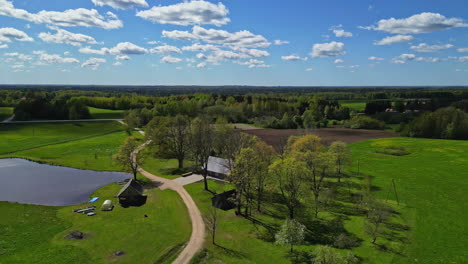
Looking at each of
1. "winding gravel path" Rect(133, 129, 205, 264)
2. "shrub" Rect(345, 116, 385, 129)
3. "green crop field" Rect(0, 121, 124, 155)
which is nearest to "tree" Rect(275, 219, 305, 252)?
"winding gravel path" Rect(133, 129, 205, 264)

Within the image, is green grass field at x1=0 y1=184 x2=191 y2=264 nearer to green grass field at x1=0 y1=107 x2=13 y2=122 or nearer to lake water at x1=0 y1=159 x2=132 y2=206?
lake water at x1=0 y1=159 x2=132 y2=206

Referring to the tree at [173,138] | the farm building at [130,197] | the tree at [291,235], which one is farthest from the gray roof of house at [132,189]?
the tree at [291,235]

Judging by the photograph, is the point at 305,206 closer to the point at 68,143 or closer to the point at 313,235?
the point at 313,235

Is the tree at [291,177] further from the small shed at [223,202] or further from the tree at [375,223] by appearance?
the tree at [375,223]

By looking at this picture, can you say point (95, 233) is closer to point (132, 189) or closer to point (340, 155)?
point (132, 189)

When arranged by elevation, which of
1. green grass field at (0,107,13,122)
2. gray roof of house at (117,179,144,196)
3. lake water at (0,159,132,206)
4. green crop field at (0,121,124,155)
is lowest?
lake water at (0,159,132,206)

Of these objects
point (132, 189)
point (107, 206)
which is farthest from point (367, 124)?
point (107, 206)

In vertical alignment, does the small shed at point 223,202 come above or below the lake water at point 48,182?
above
